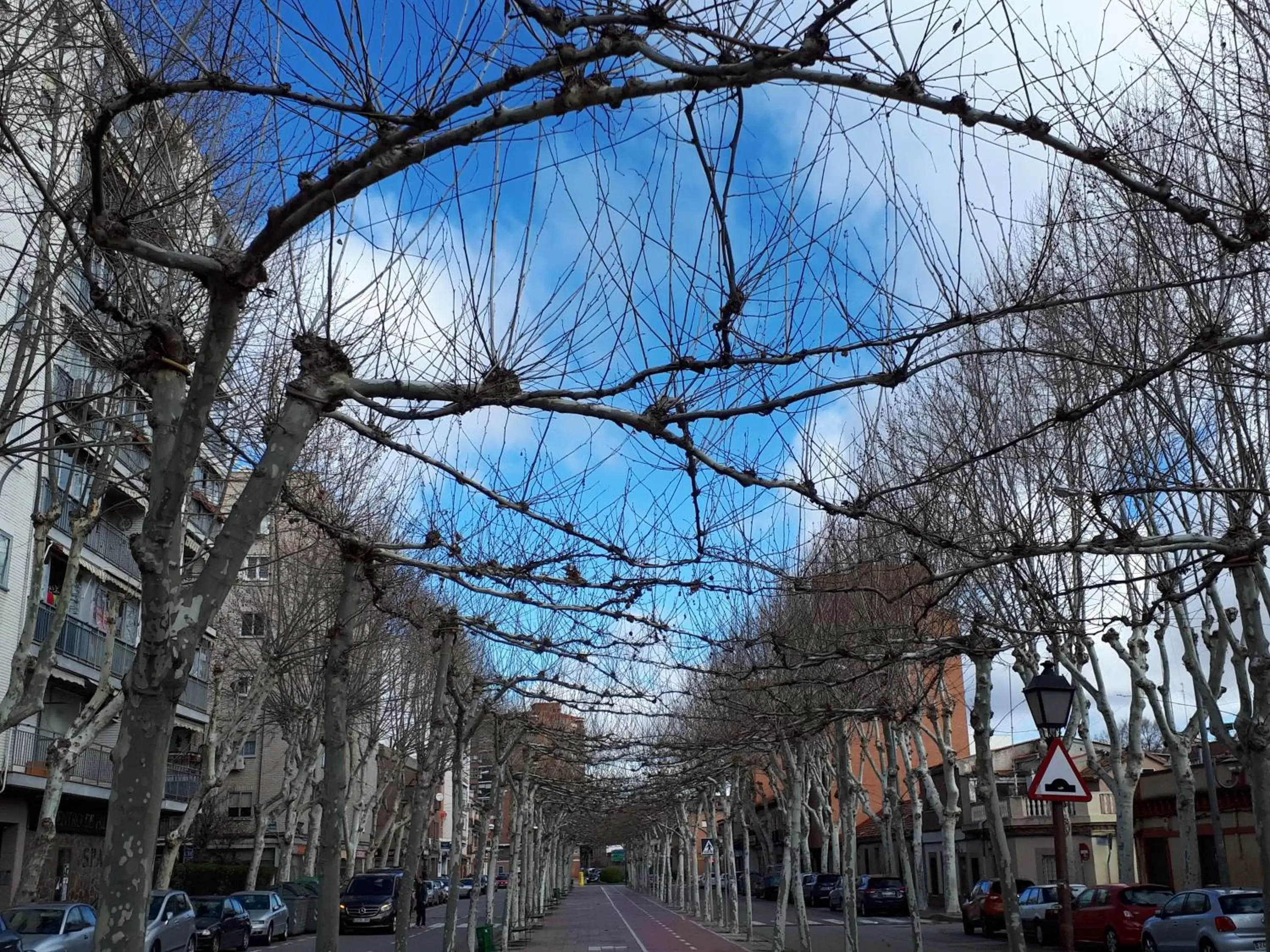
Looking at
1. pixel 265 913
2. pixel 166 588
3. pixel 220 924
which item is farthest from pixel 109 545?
pixel 166 588

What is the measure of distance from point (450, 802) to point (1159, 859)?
88040 millimetres

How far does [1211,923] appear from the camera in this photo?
20.4 metres

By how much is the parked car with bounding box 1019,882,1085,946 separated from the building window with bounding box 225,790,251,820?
37.7 m

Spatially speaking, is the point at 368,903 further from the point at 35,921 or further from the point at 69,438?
the point at 69,438

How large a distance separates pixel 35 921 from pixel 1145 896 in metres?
21.4

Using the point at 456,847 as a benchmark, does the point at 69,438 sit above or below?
above

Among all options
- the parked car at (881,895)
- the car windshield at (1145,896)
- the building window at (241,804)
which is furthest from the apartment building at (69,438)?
the parked car at (881,895)

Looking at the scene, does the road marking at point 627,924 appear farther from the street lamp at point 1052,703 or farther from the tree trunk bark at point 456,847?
the street lamp at point 1052,703

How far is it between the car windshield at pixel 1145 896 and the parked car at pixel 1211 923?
9.12 feet

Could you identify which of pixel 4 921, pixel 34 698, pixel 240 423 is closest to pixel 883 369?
pixel 240 423

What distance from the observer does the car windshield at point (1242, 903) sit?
2052 cm

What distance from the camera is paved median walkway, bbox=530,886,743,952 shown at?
3056 cm

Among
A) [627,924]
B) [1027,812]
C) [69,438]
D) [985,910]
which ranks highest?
[69,438]

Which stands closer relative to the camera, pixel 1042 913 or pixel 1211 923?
pixel 1211 923
